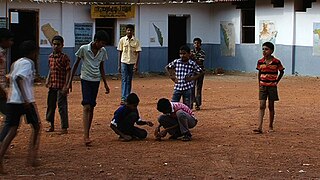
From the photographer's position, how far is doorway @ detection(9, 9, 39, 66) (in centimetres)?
2314

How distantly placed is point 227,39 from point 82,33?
6028 mm

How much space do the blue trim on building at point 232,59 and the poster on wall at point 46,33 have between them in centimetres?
25

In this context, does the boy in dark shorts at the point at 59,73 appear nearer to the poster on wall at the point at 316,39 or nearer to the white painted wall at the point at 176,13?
the poster on wall at the point at 316,39

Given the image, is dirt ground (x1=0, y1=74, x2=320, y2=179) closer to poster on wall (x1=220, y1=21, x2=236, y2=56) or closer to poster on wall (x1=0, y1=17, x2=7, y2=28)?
poster on wall (x1=0, y1=17, x2=7, y2=28)

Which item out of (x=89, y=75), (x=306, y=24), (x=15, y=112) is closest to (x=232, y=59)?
(x=306, y=24)

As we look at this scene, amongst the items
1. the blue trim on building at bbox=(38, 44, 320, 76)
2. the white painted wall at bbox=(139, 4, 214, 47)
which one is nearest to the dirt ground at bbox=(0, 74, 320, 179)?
the blue trim on building at bbox=(38, 44, 320, 76)

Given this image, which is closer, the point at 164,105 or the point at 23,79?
the point at 23,79

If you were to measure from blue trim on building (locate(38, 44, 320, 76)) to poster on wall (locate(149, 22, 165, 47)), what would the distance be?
0.66ft

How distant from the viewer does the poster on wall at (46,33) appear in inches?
918

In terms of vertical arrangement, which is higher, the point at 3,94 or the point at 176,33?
the point at 176,33

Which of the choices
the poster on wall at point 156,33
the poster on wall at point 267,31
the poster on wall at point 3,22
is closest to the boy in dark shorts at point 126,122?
the poster on wall at point 3,22

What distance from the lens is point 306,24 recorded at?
23.0 meters

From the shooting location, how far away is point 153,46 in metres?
26.1

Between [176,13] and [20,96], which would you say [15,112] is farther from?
[176,13]
